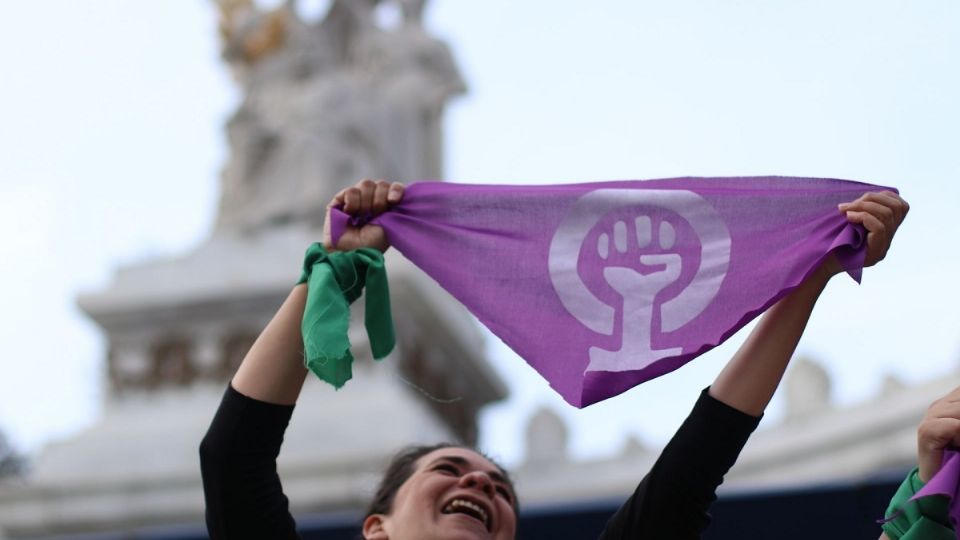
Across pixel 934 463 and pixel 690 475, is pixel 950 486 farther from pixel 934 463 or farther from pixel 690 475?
pixel 690 475

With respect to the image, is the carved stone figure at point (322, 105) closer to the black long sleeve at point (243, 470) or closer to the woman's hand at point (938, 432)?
the black long sleeve at point (243, 470)

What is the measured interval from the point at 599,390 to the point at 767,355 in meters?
0.37

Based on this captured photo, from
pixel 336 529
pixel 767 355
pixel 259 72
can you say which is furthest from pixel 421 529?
pixel 259 72

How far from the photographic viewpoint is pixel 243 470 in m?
3.87

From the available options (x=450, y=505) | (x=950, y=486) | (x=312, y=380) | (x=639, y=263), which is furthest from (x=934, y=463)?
(x=312, y=380)

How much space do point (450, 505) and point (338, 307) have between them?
472 mm

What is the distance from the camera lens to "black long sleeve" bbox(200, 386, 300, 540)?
3869mm

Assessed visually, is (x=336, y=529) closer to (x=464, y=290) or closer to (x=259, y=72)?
(x=464, y=290)

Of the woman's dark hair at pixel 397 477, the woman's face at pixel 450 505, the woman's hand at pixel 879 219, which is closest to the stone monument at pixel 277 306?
the woman's dark hair at pixel 397 477

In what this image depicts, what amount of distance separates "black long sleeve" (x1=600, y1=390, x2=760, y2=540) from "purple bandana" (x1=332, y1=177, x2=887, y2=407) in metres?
0.23

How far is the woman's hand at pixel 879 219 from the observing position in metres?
3.83

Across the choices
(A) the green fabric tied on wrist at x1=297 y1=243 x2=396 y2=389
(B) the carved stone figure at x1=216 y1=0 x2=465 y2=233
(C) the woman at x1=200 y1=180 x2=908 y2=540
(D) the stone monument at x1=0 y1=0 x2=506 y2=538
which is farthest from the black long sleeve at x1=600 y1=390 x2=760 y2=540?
(B) the carved stone figure at x1=216 y1=0 x2=465 y2=233

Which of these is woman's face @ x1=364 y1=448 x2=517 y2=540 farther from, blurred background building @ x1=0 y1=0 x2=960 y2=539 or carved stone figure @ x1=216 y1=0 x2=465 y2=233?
carved stone figure @ x1=216 y1=0 x2=465 y2=233

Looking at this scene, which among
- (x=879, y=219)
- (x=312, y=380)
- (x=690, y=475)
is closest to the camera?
(x=690, y=475)
